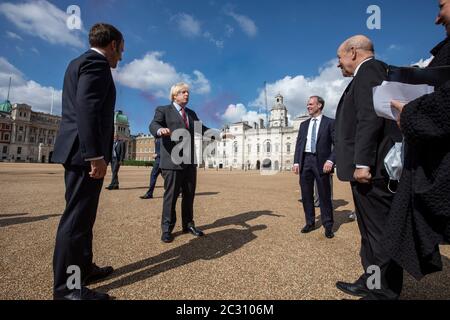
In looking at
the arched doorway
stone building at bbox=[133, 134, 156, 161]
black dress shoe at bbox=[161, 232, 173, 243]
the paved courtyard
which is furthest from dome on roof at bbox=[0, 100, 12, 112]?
black dress shoe at bbox=[161, 232, 173, 243]

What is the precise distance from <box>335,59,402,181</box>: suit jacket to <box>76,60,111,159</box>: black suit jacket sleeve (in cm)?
232

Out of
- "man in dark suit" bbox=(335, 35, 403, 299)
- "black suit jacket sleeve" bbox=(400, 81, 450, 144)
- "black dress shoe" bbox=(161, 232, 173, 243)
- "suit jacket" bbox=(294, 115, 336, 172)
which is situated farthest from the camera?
"suit jacket" bbox=(294, 115, 336, 172)

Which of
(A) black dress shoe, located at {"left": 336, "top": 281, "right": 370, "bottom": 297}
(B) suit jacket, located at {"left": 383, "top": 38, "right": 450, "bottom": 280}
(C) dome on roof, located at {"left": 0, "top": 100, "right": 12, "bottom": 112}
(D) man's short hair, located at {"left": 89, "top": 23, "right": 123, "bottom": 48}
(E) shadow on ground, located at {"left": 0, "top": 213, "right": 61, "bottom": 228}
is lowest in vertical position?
(A) black dress shoe, located at {"left": 336, "top": 281, "right": 370, "bottom": 297}

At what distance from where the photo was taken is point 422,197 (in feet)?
4.90

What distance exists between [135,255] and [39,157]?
93.6 meters

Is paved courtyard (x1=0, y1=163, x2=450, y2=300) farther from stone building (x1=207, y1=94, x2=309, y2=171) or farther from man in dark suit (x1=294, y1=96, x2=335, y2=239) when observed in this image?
stone building (x1=207, y1=94, x2=309, y2=171)

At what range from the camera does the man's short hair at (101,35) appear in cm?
243

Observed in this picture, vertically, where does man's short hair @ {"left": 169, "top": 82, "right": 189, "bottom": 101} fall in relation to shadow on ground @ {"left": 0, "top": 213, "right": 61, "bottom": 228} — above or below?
above

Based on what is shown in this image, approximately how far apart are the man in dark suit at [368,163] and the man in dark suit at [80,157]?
232 centimetres

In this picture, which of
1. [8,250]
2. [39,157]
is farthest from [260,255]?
[39,157]

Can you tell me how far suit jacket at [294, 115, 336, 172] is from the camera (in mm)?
4736

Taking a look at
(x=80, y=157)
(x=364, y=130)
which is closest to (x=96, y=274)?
(x=80, y=157)

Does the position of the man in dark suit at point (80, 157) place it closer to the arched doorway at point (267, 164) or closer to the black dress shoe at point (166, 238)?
the black dress shoe at point (166, 238)
